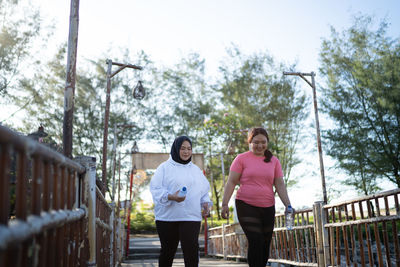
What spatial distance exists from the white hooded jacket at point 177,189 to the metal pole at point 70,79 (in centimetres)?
105

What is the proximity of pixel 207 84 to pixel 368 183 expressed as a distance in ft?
49.8

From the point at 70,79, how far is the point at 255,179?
2.26 m

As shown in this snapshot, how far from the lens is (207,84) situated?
3419 centimetres

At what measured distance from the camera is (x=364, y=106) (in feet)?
73.3

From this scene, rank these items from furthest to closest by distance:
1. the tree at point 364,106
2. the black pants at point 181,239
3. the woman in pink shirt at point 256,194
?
the tree at point 364,106 → the woman in pink shirt at point 256,194 → the black pants at point 181,239

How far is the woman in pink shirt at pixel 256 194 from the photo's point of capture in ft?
Answer: 16.0

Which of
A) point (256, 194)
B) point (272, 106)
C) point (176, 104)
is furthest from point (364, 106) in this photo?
point (256, 194)

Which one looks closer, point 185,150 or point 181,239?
point 181,239

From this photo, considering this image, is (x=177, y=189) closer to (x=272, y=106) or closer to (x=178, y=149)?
(x=178, y=149)

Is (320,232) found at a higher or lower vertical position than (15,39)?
lower

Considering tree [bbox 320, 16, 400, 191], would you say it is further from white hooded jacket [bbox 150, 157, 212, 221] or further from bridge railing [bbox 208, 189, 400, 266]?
white hooded jacket [bbox 150, 157, 212, 221]

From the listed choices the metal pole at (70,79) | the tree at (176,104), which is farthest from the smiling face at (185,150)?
the tree at (176,104)

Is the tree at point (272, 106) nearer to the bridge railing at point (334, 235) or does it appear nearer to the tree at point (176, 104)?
the tree at point (176, 104)

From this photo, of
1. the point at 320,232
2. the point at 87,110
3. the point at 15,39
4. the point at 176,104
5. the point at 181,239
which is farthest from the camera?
the point at 176,104
